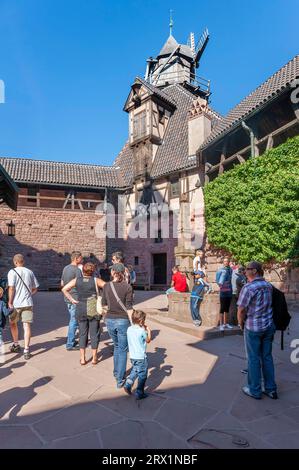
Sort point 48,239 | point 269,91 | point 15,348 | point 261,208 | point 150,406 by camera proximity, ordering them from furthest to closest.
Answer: point 48,239 → point 269,91 → point 261,208 → point 15,348 → point 150,406

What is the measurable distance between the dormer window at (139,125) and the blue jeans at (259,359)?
2006cm

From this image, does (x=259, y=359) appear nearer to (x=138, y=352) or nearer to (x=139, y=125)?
(x=138, y=352)

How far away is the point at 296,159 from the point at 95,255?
14.6 m

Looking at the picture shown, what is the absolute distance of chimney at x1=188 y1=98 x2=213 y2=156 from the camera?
702 inches

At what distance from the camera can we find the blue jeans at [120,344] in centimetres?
396

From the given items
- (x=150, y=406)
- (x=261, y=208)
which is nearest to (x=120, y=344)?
(x=150, y=406)

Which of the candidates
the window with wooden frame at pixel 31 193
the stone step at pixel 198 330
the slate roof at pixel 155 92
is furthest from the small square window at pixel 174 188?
the stone step at pixel 198 330

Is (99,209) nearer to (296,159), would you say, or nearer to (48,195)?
(48,195)

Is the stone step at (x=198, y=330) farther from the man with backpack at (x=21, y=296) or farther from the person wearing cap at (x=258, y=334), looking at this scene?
the man with backpack at (x=21, y=296)

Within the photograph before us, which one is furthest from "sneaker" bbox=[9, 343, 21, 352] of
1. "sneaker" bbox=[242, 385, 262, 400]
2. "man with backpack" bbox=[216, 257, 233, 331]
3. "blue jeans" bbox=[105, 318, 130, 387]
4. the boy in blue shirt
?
"man with backpack" bbox=[216, 257, 233, 331]

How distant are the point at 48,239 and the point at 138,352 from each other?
1864 centimetres

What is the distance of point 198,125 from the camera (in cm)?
1794

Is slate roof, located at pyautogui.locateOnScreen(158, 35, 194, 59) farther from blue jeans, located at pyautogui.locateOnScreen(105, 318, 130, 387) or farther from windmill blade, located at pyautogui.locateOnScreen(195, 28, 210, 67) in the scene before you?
blue jeans, located at pyautogui.locateOnScreen(105, 318, 130, 387)

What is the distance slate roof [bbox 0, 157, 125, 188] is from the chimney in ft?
21.7
